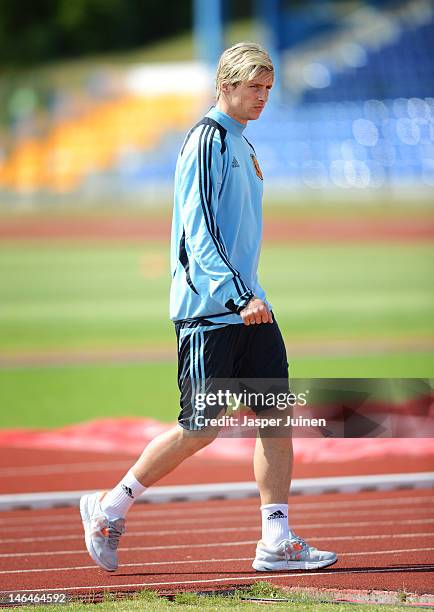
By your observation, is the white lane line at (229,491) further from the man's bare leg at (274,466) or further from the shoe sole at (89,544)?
the man's bare leg at (274,466)

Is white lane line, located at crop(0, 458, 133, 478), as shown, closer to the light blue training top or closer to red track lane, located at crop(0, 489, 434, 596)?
red track lane, located at crop(0, 489, 434, 596)

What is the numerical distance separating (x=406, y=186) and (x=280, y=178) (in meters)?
3.88

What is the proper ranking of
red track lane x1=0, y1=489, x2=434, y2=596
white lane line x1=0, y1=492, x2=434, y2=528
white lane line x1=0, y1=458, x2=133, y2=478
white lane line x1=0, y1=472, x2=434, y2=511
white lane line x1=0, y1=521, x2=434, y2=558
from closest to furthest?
1. red track lane x1=0, y1=489, x2=434, y2=596
2. white lane line x1=0, y1=521, x2=434, y2=558
3. white lane line x1=0, y1=492, x2=434, y2=528
4. white lane line x1=0, y1=472, x2=434, y2=511
5. white lane line x1=0, y1=458, x2=133, y2=478

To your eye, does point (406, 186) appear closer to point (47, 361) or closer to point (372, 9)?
point (372, 9)

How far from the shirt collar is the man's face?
0.02 m

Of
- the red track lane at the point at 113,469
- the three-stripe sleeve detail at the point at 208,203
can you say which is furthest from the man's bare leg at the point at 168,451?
the red track lane at the point at 113,469

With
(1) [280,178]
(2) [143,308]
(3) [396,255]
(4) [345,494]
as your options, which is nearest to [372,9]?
(1) [280,178]

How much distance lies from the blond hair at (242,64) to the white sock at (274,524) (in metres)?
1.70

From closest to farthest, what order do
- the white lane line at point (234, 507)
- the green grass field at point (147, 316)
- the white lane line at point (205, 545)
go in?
1. the white lane line at point (205, 545)
2. the white lane line at point (234, 507)
3. the green grass field at point (147, 316)

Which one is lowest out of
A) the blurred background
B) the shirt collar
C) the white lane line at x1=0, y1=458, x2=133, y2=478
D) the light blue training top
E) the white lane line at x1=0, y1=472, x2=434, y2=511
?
the white lane line at x1=0, y1=472, x2=434, y2=511

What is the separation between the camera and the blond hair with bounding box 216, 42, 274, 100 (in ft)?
14.6

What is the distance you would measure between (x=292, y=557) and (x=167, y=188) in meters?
30.3

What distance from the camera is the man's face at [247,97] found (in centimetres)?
448

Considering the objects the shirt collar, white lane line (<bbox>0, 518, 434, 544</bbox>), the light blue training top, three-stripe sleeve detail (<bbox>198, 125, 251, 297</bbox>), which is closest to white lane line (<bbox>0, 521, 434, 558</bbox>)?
white lane line (<bbox>0, 518, 434, 544</bbox>)
